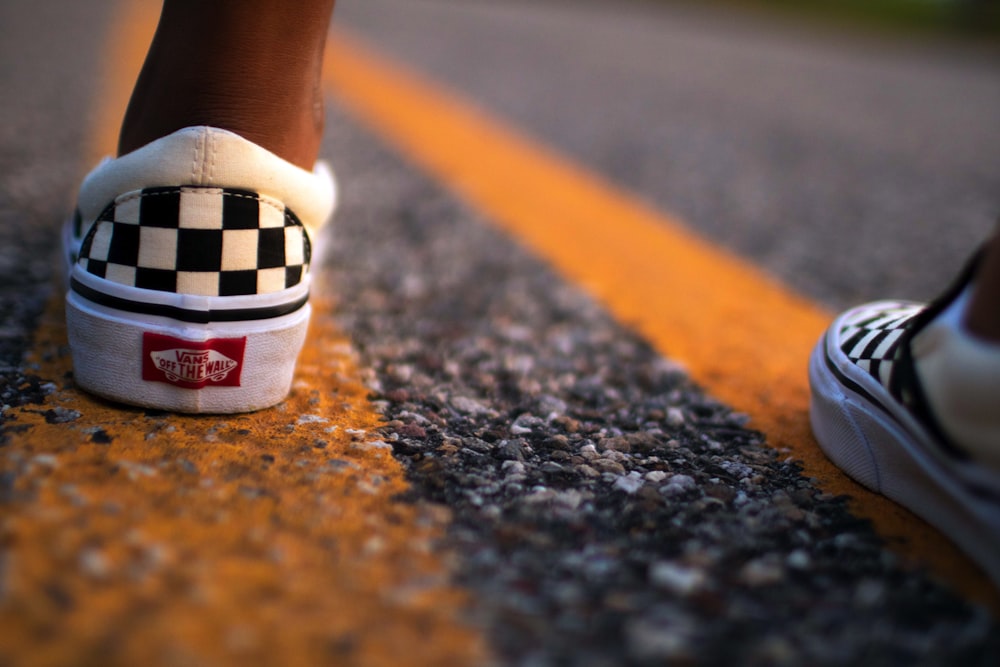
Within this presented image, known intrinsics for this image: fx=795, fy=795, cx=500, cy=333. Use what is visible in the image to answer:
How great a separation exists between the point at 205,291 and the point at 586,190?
71.9 inches

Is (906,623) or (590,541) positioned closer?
(906,623)

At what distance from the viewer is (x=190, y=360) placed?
3.37ft

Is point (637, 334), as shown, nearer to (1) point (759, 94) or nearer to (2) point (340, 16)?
(1) point (759, 94)

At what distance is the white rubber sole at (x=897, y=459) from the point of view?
2.77 feet

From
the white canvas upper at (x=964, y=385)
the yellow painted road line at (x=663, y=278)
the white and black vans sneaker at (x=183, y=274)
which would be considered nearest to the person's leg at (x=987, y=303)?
the white canvas upper at (x=964, y=385)

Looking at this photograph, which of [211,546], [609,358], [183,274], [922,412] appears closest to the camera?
[211,546]

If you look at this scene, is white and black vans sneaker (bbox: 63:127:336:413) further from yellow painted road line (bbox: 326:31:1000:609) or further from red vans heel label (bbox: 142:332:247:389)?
yellow painted road line (bbox: 326:31:1000:609)

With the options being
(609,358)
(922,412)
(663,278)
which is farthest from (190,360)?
(663,278)

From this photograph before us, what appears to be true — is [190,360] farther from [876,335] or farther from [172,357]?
[876,335]

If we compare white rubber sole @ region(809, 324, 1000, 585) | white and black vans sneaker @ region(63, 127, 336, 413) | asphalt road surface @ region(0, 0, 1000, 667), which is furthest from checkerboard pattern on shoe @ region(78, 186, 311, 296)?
white rubber sole @ region(809, 324, 1000, 585)

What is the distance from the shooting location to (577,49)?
6141 mm

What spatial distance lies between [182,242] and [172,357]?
15 centimetres

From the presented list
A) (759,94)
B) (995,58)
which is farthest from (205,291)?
(995,58)

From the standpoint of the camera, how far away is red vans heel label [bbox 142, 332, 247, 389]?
40.2 inches
